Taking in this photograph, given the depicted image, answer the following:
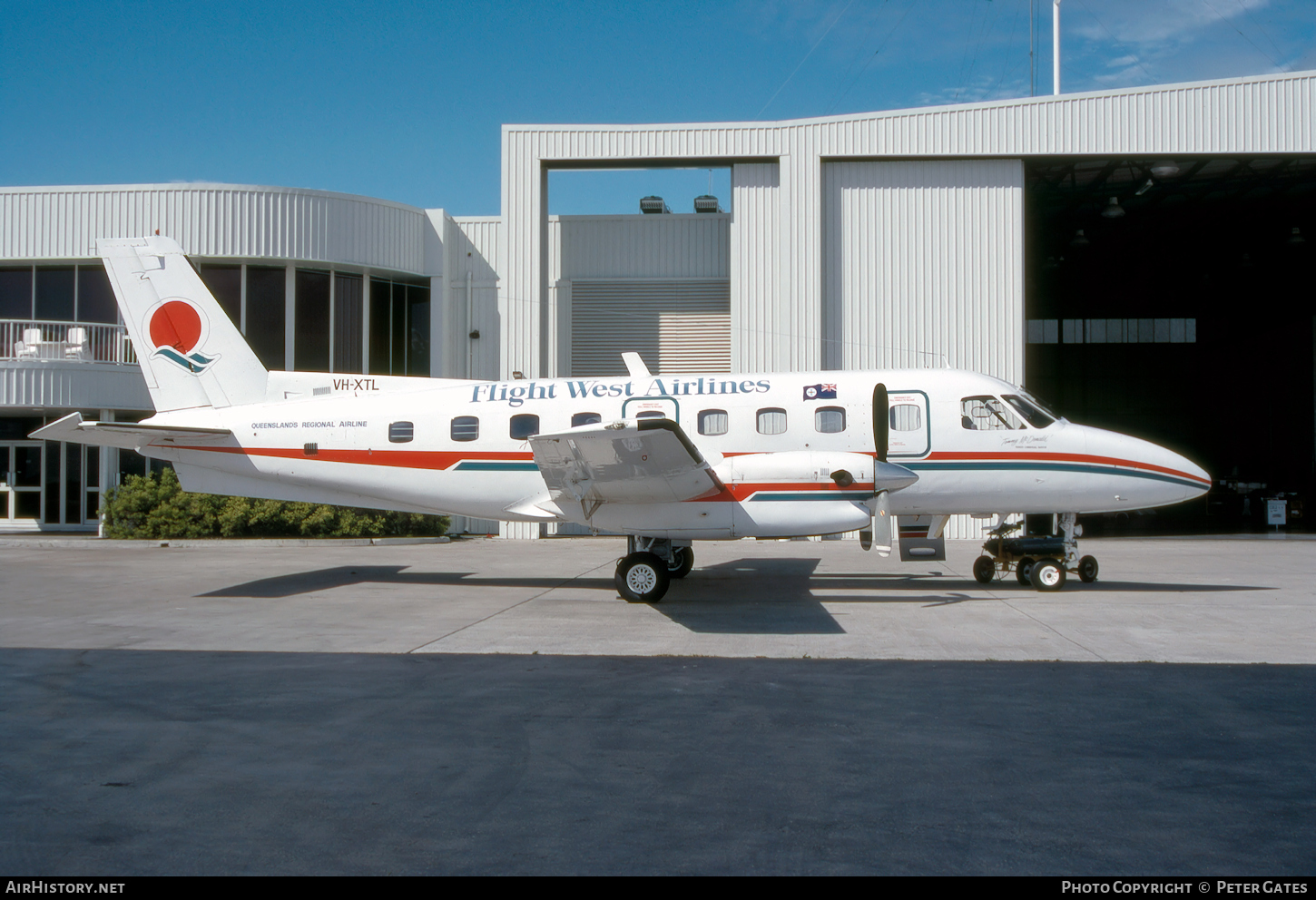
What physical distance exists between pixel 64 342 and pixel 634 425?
62.7 ft

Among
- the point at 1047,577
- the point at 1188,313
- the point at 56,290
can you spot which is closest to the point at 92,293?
the point at 56,290

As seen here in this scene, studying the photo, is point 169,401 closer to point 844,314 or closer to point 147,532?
point 147,532

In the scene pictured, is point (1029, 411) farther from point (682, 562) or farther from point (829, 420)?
point (682, 562)

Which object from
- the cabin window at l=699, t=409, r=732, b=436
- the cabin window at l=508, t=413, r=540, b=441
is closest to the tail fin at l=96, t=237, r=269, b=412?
the cabin window at l=508, t=413, r=540, b=441

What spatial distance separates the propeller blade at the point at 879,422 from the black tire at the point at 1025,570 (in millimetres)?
3087

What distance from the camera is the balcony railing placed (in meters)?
23.0

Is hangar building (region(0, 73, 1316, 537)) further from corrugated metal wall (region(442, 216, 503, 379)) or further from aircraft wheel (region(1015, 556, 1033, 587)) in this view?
aircraft wheel (region(1015, 556, 1033, 587))

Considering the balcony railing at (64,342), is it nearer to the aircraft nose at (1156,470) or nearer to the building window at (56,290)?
the building window at (56,290)

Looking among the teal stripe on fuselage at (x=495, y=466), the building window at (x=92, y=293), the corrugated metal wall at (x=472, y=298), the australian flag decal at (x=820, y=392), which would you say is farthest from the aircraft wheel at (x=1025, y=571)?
the building window at (x=92, y=293)

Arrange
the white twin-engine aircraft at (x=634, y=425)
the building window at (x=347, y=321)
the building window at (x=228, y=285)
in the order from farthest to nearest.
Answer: the building window at (x=347, y=321)
the building window at (x=228, y=285)
the white twin-engine aircraft at (x=634, y=425)

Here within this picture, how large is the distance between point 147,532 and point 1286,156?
29102mm

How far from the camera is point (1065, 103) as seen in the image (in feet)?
74.1

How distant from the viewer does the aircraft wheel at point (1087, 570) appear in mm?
14141
